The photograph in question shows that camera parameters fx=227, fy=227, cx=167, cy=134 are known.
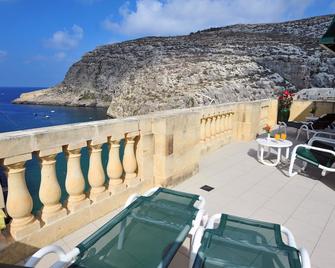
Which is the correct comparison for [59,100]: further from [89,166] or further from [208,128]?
[89,166]

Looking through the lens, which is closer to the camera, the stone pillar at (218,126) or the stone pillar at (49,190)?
the stone pillar at (49,190)

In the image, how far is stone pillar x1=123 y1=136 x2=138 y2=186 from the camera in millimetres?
2969

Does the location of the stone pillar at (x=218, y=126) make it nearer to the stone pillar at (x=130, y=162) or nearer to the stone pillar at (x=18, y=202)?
the stone pillar at (x=130, y=162)

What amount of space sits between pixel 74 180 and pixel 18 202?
0.54m

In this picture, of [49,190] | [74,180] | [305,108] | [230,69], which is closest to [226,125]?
[74,180]

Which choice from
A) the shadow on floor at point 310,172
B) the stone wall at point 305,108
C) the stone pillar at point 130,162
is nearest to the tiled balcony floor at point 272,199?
the shadow on floor at point 310,172

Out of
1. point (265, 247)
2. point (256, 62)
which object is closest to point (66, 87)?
point (256, 62)

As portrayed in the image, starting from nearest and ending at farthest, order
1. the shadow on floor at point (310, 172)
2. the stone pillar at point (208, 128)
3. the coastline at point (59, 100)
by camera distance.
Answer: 1. the shadow on floor at point (310, 172)
2. the stone pillar at point (208, 128)
3. the coastline at point (59, 100)

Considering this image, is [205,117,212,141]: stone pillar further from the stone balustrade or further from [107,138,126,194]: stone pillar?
[107,138,126,194]: stone pillar

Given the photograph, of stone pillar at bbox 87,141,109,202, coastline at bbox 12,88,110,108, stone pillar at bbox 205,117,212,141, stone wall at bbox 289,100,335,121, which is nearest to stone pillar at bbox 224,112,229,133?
stone pillar at bbox 205,117,212,141

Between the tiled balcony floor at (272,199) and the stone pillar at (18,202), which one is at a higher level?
the stone pillar at (18,202)

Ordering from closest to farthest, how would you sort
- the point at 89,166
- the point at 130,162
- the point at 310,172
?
the point at 89,166
the point at 130,162
the point at 310,172

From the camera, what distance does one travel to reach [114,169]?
2834 mm

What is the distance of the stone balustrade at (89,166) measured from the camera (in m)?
1.93
